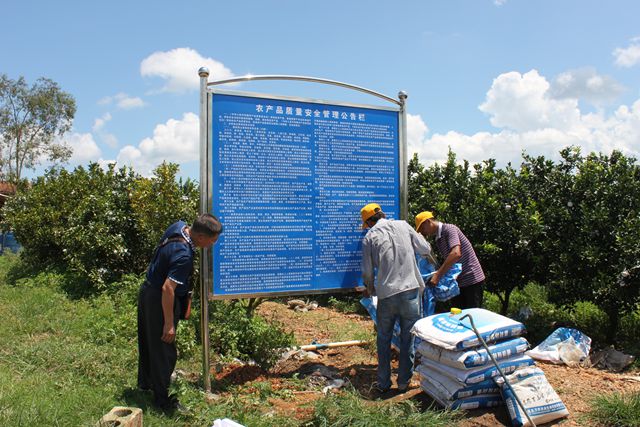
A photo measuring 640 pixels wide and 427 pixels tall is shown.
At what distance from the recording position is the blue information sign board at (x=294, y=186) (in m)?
4.82

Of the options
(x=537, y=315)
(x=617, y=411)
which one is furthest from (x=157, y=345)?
(x=537, y=315)

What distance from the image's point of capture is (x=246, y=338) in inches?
219

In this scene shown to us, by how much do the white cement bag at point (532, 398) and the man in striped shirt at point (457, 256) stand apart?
140cm

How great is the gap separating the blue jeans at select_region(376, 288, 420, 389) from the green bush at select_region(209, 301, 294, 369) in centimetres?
108

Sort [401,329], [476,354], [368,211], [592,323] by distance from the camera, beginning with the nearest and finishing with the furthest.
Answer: [476,354] → [401,329] → [368,211] → [592,323]

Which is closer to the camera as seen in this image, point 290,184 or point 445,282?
point 290,184

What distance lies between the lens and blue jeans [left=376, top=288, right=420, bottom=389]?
488 cm

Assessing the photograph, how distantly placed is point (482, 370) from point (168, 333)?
8.21 ft

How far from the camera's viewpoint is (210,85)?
481cm

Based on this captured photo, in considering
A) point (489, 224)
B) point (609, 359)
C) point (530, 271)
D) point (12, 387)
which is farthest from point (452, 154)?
point (12, 387)

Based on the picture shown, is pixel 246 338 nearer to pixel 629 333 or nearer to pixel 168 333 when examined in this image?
pixel 168 333

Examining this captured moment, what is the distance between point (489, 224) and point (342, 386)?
356 centimetres

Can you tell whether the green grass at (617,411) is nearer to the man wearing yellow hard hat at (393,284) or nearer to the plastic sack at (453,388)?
the plastic sack at (453,388)

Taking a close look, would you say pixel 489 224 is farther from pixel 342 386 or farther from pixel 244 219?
pixel 244 219
